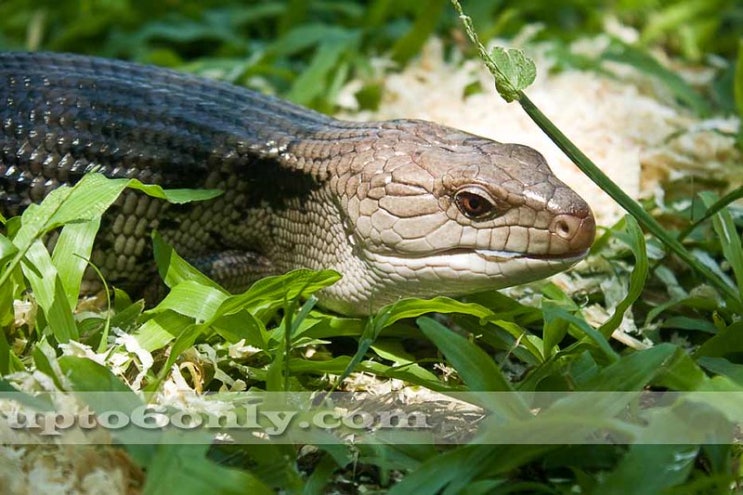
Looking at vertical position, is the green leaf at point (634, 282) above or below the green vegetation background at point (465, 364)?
above

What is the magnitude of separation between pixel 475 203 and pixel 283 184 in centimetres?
76

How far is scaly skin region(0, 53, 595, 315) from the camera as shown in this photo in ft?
9.15

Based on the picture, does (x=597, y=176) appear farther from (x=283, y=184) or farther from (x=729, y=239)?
(x=283, y=184)

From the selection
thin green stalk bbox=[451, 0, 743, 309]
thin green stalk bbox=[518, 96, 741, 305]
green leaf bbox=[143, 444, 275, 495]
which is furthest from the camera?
thin green stalk bbox=[518, 96, 741, 305]

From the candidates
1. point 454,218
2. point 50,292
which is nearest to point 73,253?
point 50,292

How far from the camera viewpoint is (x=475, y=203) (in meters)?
2.80

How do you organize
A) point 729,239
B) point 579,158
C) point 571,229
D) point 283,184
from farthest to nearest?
point 283,184, point 729,239, point 571,229, point 579,158

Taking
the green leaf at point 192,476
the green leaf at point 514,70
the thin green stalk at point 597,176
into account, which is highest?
the green leaf at point 514,70

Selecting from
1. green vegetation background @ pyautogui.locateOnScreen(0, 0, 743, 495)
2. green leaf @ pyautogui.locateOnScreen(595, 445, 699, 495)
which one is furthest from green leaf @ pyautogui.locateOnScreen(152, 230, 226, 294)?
green leaf @ pyautogui.locateOnScreen(595, 445, 699, 495)

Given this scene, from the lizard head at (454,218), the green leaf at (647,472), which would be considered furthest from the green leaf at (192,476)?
the lizard head at (454,218)

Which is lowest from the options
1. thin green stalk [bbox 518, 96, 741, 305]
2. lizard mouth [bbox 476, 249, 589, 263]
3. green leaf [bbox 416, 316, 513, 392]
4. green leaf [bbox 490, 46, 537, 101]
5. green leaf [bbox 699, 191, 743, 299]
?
green leaf [bbox 416, 316, 513, 392]

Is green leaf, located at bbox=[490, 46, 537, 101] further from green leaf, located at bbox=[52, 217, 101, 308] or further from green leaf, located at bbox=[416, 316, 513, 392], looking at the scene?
green leaf, located at bbox=[52, 217, 101, 308]

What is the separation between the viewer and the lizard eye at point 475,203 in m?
2.78

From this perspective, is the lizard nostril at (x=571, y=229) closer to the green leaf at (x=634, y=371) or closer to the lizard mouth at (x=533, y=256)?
the lizard mouth at (x=533, y=256)
